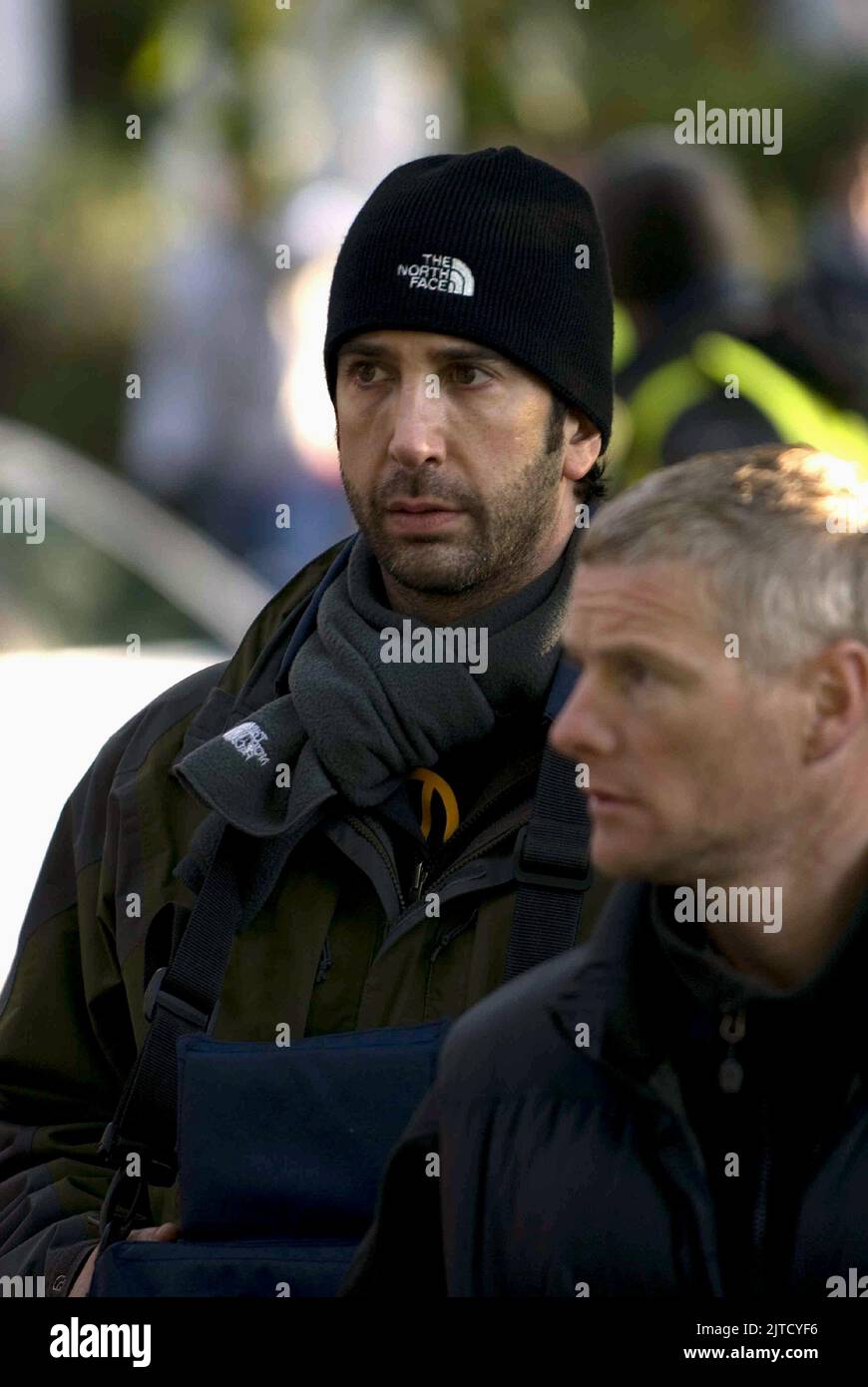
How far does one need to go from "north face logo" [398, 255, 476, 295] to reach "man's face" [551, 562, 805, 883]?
115 centimetres

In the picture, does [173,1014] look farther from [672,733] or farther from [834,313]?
[834,313]

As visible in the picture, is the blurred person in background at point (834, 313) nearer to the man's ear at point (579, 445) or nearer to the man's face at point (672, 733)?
the man's ear at point (579, 445)

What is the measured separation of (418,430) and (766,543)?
117 centimetres

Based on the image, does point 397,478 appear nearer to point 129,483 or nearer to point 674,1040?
point 674,1040

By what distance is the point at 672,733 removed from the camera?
2.13 meters

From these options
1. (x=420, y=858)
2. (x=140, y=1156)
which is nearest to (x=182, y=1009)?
(x=140, y=1156)

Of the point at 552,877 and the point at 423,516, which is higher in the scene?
the point at 423,516

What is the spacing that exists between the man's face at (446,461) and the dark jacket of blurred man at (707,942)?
0.98 m

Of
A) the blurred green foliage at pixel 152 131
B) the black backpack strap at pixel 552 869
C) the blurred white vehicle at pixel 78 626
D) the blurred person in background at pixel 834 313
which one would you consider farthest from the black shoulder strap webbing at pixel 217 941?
the blurred green foliage at pixel 152 131

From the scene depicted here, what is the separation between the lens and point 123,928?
10.6ft

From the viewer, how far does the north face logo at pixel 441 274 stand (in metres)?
3.26

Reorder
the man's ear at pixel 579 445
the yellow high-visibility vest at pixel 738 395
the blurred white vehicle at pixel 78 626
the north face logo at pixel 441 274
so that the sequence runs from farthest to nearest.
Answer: the blurred white vehicle at pixel 78 626
the yellow high-visibility vest at pixel 738 395
the man's ear at pixel 579 445
the north face logo at pixel 441 274

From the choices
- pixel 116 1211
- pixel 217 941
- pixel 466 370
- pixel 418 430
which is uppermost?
pixel 466 370

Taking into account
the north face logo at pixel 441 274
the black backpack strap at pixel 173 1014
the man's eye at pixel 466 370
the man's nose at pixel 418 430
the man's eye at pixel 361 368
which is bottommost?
the black backpack strap at pixel 173 1014
